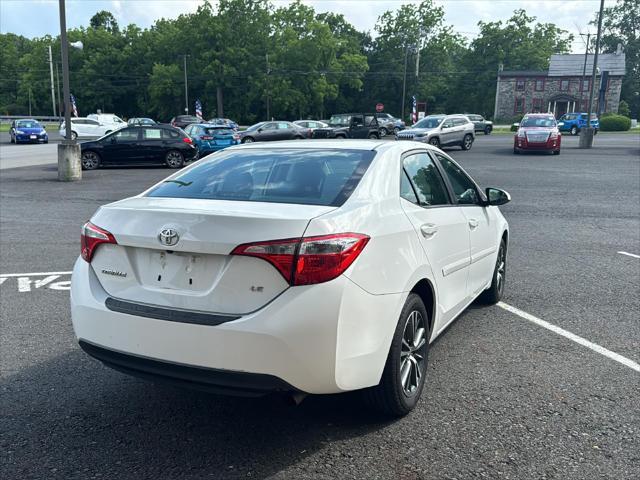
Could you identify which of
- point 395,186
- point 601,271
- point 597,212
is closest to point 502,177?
point 597,212

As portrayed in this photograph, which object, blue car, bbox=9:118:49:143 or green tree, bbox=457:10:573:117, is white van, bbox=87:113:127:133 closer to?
blue car, bbox=9:118:49:143

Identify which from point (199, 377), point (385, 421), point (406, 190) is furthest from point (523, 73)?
point (199, 377)

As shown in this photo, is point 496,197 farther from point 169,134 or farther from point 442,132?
point 442,132

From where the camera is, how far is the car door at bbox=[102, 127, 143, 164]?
21.2 metres

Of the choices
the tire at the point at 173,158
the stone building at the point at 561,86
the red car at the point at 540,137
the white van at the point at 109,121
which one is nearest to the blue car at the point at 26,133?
the white van at the point at 109,121

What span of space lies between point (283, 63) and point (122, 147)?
55593 mm

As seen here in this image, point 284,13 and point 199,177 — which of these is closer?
point 199,177

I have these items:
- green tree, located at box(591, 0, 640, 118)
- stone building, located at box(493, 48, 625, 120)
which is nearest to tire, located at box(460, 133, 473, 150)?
stone building, located at box(493, 48, 625, 120)

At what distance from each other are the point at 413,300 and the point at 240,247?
3.63 feet

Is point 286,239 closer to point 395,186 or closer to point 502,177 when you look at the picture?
point 395,186

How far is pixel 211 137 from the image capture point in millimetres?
25609

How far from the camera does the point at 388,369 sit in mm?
3166

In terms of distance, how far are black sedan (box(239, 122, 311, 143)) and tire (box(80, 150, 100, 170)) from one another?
1165 centimetres

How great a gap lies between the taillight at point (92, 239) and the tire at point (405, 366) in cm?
161
